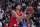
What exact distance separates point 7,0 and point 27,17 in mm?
415

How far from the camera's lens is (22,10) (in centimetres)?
160

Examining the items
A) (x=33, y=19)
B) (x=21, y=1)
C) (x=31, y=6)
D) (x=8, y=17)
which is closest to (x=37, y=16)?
(x=33, y=19)

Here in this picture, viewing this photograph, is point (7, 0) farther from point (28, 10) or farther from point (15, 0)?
point (28, 10)

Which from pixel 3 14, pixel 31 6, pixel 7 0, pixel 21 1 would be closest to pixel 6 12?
pixel 3 14

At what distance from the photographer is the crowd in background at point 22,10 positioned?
5.17 feet

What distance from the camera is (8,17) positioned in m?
1.58

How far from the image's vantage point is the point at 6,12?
62.4 inches

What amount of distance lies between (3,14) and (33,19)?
0.48 metres

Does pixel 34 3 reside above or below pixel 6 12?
above

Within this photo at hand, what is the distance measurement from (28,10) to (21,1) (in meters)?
0.18

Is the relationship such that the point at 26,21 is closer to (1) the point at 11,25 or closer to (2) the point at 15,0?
(1) the point at 11,25

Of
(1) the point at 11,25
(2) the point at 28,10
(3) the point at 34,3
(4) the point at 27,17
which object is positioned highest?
(3) the point at 34,3

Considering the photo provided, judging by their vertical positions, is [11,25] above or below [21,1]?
below

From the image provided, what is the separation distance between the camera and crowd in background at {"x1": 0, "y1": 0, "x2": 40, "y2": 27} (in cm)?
158
